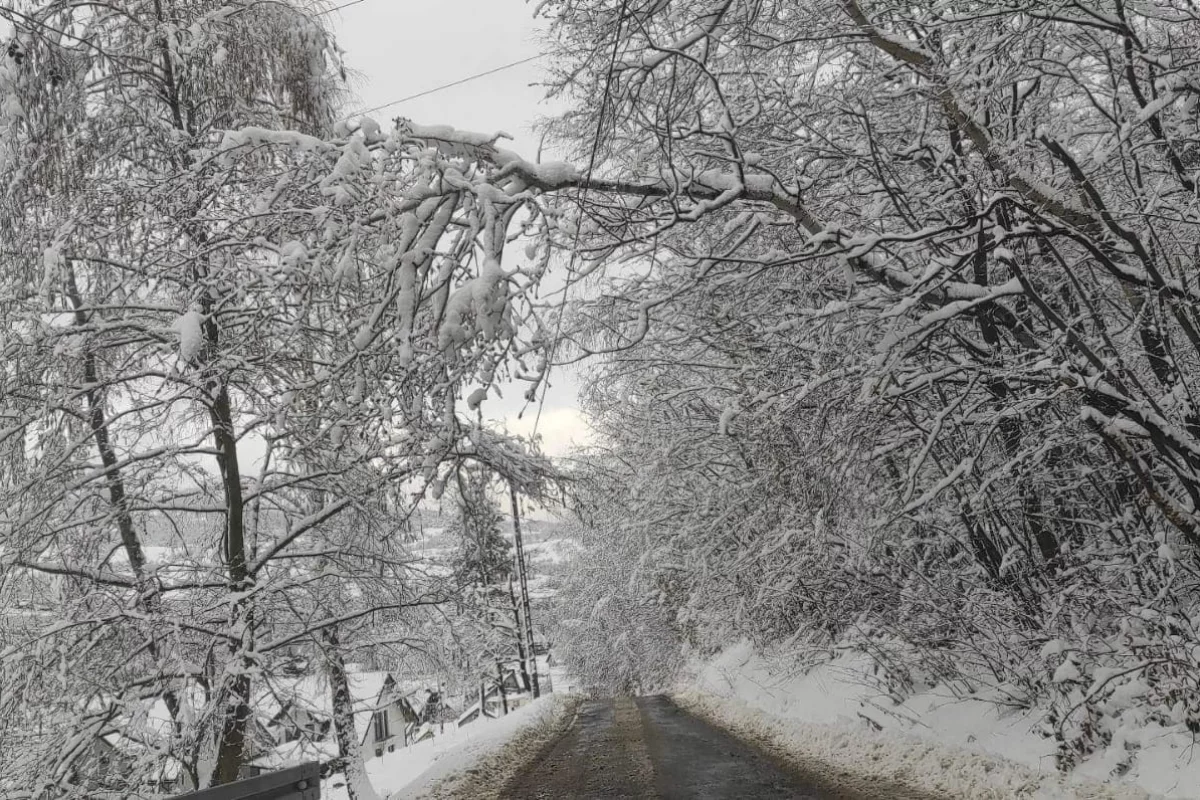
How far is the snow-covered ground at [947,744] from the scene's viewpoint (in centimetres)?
570

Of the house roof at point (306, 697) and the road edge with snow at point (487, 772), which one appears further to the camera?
the road edge with snow at point (487, 772)

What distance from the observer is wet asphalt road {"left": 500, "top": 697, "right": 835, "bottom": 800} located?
818 cm

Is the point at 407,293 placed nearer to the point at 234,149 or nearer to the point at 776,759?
the point at 234,149

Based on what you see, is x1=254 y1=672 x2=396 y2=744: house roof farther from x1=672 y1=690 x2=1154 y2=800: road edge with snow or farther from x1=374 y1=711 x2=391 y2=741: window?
x1=374 y1=711 x2=391 y2=741: window

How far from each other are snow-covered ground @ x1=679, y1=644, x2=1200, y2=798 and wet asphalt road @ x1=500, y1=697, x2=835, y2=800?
2.48 ft

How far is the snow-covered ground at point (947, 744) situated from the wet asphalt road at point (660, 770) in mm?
756

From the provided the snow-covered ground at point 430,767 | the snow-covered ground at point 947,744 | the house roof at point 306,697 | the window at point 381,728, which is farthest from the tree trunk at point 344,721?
the window at point 381,728

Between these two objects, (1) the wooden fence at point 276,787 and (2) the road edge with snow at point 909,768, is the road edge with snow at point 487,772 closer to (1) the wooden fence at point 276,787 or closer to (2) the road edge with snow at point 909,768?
(2) the road edge with snow at point 909,768

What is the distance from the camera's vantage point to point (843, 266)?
566cm

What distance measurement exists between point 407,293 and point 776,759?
832 cm

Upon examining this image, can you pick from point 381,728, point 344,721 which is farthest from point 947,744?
point 381,728

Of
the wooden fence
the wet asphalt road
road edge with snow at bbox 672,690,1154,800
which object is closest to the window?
the wet asphalt road

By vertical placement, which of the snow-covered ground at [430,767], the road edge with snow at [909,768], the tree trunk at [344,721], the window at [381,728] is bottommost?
the window at [381,728]

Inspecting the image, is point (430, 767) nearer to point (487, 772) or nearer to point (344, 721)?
point (487, 772)
